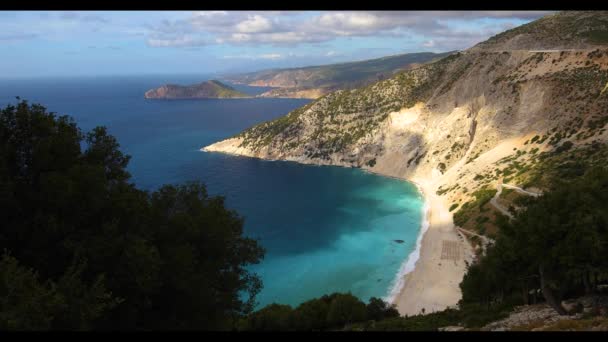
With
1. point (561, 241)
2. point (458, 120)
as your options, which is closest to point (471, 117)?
point (458, 120)

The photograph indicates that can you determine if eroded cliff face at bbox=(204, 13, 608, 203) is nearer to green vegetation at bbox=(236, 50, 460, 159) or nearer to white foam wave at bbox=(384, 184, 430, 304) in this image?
green vegetation at bbox=(236, 50, 460, 159)

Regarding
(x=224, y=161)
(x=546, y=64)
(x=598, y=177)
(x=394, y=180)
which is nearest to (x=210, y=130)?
(x=224, y=161)

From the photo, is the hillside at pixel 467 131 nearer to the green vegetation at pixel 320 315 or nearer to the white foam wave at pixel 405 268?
the white foam wave at pixel 405 268

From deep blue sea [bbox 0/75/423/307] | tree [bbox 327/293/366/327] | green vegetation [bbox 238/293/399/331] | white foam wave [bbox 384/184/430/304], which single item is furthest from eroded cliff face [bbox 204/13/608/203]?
tree [bbox 327/293/366/327]

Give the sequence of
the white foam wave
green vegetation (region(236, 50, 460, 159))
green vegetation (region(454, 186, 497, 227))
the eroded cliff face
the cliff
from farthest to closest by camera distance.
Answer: green vegetation (region(236, 50, 460, 159))
the eroded cliff face
the cliff
green vegetation (region(454, 186, 497, 227))
the white foam wave

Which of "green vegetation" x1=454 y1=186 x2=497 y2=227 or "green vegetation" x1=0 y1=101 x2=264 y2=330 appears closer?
"green vegetation" x1=0 y1=101 x2=264 y2=330

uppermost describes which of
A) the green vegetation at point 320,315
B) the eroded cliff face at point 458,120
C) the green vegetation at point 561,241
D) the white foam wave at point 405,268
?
the eroded cliff face at point 458,120

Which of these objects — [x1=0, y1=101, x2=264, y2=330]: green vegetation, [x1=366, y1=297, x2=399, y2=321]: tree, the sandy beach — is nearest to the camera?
[x1=0, y1=101, x2=264, y2=330]: green vegetation

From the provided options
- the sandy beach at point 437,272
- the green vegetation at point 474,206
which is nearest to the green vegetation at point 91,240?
the sandy beach at point 437,272

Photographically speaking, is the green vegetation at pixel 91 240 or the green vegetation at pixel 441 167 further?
the green vegetation at pixel 441 167
